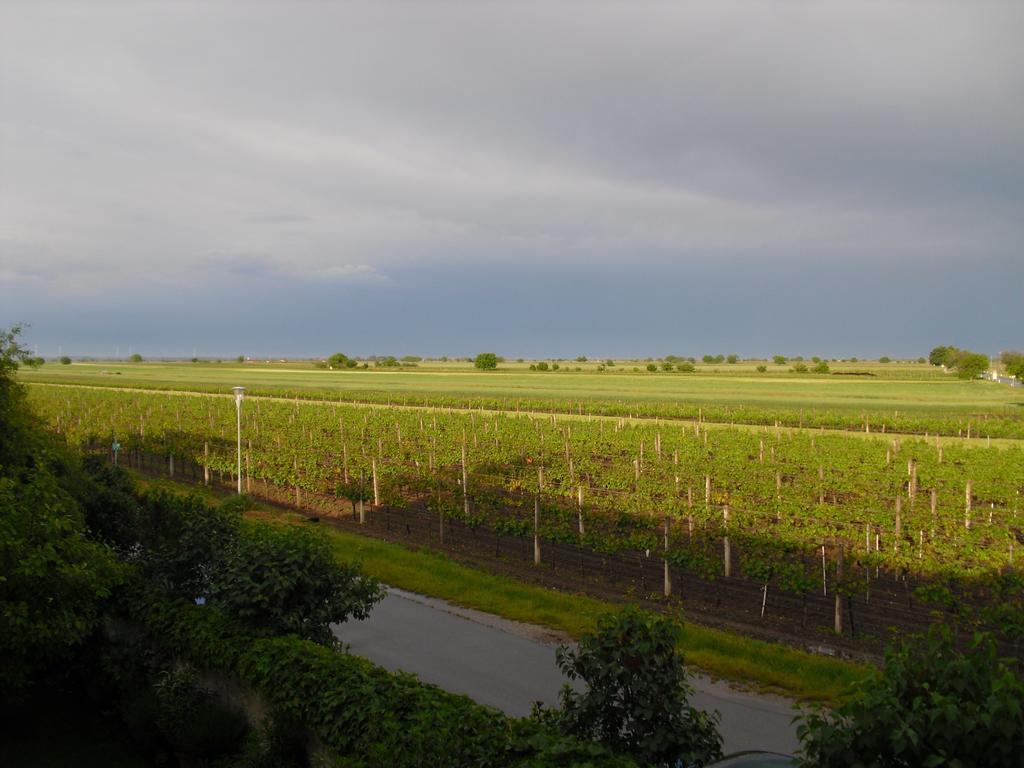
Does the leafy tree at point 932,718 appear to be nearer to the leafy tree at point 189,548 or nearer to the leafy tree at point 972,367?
the leafy tree at point 189,548

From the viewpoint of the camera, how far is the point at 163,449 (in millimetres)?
36969

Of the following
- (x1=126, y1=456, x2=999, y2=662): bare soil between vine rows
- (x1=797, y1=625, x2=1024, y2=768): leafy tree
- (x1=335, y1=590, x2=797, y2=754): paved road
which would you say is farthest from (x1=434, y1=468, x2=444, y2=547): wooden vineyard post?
(x1=797, y1=625, x2=1024, y2=768): leafy tree

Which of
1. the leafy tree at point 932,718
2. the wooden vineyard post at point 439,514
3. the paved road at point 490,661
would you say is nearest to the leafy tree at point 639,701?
the leafy tree at point 932,718

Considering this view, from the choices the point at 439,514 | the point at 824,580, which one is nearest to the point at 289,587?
the point at 824,580

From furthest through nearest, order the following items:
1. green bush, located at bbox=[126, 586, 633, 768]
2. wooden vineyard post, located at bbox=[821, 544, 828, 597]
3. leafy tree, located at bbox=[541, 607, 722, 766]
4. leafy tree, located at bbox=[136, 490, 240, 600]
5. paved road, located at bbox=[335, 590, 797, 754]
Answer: wooden vineyard post, located at bbox=[821, 544, 828, 597] < leafy tree, located at bbox=[136, 490, 240, 600] < paved road, located at bbox=[335, 590, 797, 754] < leafy tree, located at bbox=[541, 607, 722, 766] < green bush, located at bbox=[126, 586, 633, 768]

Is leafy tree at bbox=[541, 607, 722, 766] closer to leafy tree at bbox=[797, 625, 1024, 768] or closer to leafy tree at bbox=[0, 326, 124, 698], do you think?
leafy tree at bbox=[797, 625, 1024, 768]

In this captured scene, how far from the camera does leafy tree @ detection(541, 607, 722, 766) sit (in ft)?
20.4

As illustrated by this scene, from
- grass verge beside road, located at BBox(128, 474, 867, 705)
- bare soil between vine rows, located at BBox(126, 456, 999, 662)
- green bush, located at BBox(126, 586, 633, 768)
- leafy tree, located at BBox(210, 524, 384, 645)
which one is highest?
leafy tree, located at BBox(210, 524, 384, 645)

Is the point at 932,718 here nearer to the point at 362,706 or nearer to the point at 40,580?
the point at 362,706

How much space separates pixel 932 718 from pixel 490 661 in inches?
360

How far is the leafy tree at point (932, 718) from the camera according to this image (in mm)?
4059

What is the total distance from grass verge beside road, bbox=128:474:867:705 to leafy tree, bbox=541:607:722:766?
3.02 feet

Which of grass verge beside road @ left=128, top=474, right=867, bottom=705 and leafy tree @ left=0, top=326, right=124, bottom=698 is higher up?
leafy tree @ left=0, top=326, right=124, bottom=698

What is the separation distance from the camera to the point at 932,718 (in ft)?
13.4
